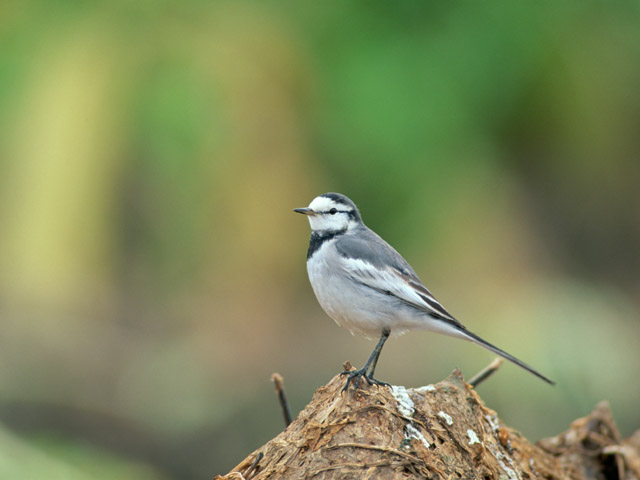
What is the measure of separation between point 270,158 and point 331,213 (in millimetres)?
6886

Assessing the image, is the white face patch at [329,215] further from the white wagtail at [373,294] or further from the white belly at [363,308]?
the white belly at [363,308]

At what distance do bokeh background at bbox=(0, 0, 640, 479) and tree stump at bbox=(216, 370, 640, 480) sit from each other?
6.88 metres

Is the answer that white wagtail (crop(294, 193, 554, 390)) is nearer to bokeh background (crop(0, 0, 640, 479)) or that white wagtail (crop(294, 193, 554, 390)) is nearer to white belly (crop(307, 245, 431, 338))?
white belly (crop(307, 245, 431, 338))

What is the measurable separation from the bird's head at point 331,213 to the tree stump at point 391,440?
4.57ft

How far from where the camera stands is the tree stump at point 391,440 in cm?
355

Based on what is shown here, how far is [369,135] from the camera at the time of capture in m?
12.0

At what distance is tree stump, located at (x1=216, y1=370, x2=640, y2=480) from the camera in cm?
355

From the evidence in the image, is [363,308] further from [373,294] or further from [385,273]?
[385,273]

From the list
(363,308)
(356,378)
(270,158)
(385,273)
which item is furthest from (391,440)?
(270,158)

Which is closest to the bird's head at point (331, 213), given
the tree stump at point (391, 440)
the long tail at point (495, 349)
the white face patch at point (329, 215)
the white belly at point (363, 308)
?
the white face patch at point (329, 215)

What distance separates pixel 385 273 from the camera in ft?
15.9

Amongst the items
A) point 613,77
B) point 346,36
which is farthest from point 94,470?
point 613,77

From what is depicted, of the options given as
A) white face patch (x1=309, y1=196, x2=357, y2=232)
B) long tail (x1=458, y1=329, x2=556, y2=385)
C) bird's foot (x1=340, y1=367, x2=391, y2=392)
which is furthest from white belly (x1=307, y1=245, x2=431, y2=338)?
bird's foot (x1=340, y1=367, x2=391, y2=392)

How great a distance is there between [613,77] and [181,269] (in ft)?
21.8
